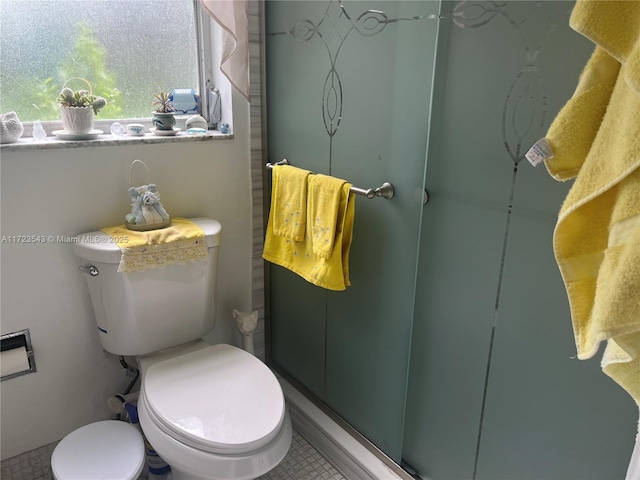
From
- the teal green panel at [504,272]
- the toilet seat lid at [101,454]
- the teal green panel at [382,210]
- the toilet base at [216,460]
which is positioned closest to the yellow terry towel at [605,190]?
the teal green panel at [504,272]

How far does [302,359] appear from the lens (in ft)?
6.40

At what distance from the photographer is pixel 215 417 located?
49.6 inches

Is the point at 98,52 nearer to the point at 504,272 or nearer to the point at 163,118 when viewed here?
the point at 163,118

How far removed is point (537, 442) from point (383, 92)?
39.3 inches

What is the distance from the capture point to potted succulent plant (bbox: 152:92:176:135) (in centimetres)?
167

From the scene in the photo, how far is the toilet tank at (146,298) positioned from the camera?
1.45m

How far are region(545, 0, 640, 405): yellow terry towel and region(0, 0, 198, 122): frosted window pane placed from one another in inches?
56.7

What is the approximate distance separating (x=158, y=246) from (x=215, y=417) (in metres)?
0.54

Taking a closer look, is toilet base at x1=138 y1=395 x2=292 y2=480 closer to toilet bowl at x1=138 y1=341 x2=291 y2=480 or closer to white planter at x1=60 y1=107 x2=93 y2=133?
toilet bowl at x1=138 y1=341 x2=291 y2=480

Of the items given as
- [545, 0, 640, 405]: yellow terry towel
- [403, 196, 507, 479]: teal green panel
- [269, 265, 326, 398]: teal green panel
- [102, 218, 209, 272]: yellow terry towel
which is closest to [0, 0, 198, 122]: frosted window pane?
[102, 218, 209, 272]: yellow terry towel

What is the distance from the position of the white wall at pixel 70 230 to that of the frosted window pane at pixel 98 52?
0.79 ft

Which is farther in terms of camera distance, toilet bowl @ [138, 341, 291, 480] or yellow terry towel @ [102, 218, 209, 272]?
yellow terry towel @ [102, 218, 209, 272]

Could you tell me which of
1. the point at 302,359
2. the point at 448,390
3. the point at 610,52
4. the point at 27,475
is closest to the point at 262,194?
the point at 302,359

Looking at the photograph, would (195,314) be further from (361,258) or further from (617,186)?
(617,186)
